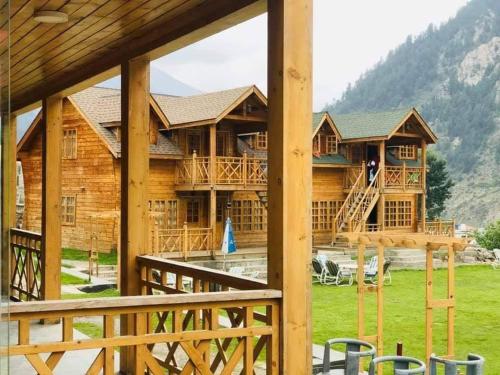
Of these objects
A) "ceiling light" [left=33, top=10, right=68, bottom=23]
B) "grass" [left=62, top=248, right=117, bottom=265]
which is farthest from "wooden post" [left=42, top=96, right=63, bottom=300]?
"grass" [left=62, top=248, right=117, bottom=265]

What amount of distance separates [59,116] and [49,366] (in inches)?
193

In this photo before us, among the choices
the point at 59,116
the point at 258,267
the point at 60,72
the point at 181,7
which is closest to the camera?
the point at 181,7

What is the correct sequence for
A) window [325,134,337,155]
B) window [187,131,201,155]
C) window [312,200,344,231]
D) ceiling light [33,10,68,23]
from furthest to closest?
1. window [325,134,337,155]
2. window [312,200,344,231]
3. window [187,131,201,155]
4. ceiling light [33,10,68,23]

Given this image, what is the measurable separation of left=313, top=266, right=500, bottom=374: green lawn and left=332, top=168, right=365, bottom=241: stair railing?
20.4 feet

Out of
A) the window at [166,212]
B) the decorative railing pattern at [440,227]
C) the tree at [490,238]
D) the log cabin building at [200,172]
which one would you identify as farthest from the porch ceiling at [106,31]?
the tree at [490,238]

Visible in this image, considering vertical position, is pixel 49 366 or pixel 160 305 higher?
pixel 160 305

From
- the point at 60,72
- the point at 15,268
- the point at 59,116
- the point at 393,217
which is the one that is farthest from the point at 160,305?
the point at 393,217

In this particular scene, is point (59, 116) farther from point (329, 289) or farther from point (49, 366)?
point (329, 289)

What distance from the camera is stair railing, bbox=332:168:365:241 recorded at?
2747 centimetres

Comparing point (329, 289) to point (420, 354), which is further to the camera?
point (329, 289)

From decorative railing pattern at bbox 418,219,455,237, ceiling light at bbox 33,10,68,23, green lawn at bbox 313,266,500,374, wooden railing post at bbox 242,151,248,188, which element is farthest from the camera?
decorative railing pattern at bbox 418,219,455,237

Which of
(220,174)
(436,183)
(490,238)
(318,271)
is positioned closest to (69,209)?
(220,174)

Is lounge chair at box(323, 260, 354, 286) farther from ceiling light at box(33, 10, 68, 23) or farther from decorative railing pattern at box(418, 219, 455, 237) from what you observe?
ceiling light at box(33, 10, 68, 23)

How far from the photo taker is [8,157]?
1.65 metres
